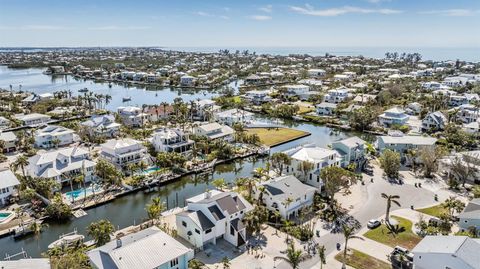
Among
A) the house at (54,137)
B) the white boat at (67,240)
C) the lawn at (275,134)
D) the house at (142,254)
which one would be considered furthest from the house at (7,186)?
the lawn at (275,134)

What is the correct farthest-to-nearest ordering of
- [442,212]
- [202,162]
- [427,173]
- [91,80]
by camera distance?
[91,80]
[202,162]
[427,173]
[442,212]

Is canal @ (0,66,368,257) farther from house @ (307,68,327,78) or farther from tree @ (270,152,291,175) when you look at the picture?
house @ (307,68,327,78)

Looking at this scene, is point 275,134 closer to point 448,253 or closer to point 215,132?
point 215,132

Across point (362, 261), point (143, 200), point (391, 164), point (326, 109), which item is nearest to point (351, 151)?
point (391, 164)

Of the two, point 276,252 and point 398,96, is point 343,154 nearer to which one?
point 276,252

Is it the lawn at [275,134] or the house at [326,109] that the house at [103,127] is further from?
the house at [326,109]

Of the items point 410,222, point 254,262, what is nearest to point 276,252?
point 254,262
